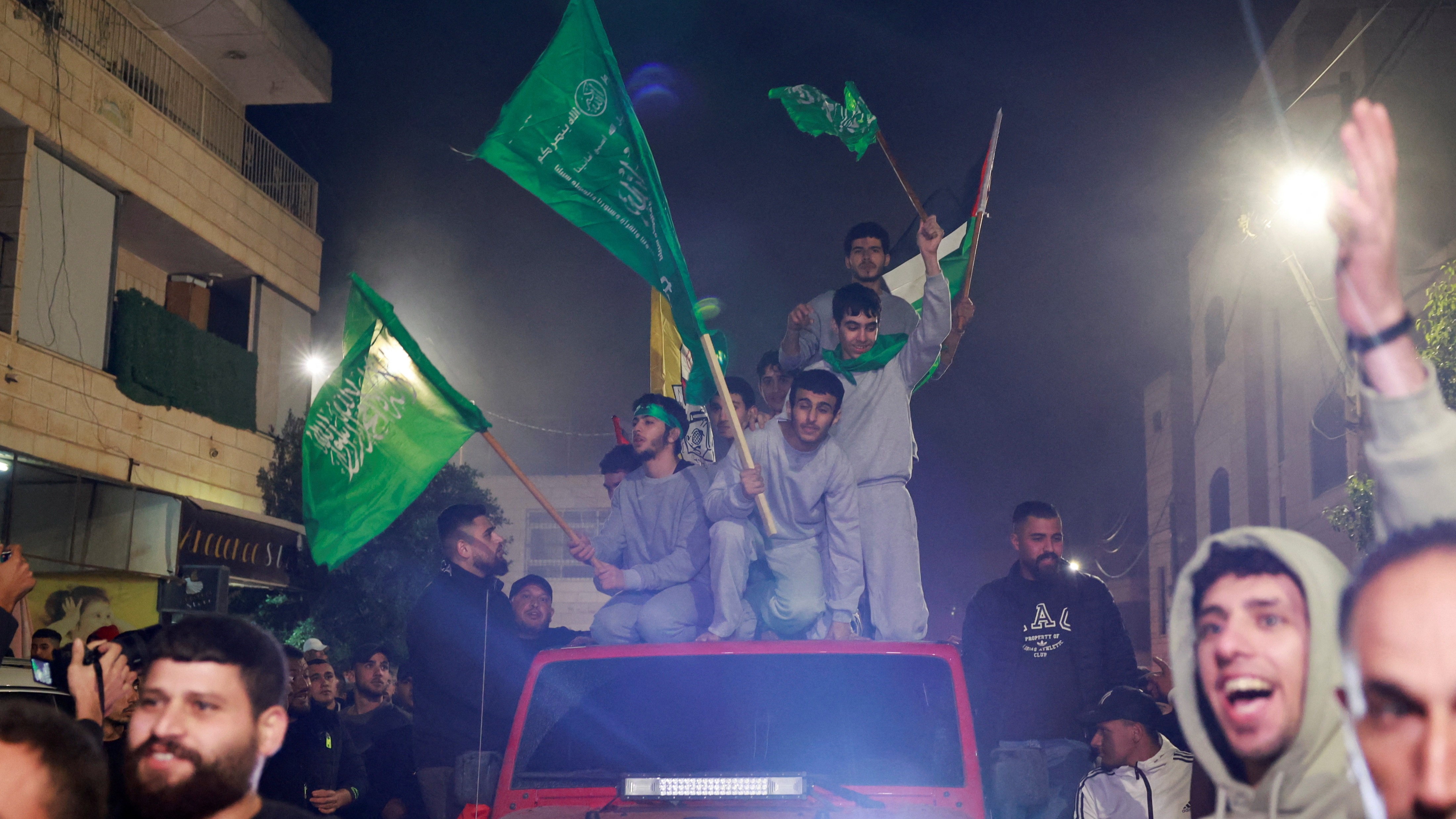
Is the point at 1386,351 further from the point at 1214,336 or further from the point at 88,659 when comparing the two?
the point at 1214,336

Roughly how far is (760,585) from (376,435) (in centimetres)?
222

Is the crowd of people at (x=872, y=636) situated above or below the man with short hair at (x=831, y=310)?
below

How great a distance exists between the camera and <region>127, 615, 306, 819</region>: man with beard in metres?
2.63

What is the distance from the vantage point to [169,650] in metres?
2.78

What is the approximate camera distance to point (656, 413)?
274 inches

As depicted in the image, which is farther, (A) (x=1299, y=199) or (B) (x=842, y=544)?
(A) (x=1299, y=199)

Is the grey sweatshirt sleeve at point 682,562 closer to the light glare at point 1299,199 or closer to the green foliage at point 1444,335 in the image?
the green foliage at point 1444,335

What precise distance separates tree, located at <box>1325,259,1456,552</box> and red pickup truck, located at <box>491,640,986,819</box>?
34.3ft

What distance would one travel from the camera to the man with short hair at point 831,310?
7852 mm

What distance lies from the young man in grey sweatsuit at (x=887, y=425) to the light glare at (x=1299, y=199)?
1121 cm

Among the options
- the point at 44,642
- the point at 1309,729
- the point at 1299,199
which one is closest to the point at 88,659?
the point at 1309,729

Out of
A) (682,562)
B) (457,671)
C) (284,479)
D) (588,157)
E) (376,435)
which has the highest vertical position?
(284,479)

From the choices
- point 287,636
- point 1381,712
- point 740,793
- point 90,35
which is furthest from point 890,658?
point 287,636

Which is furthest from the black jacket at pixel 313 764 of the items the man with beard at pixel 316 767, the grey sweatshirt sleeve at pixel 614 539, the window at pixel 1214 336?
the window at pixel 1214 336
